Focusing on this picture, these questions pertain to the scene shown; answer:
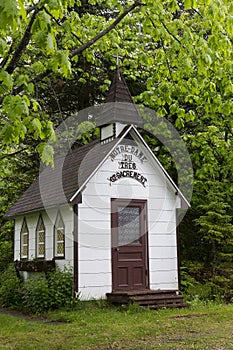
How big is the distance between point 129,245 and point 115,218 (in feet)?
2.84

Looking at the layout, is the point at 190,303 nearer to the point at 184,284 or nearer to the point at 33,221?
the point at 184,284

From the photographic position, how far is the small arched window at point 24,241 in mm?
16000

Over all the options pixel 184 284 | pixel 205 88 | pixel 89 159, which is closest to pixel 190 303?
pixel 184 284

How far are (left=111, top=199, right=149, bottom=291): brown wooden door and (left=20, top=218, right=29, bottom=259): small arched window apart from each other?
4186 mm

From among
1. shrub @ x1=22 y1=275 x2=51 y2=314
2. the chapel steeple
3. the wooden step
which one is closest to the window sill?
shrub @ x1=22 y1=275 x2=51 y2=314

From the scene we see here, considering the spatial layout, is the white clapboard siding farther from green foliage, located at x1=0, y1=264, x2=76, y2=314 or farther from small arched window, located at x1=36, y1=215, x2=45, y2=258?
small arched window, located at x1=36, y1=215, x2=45, y2=258

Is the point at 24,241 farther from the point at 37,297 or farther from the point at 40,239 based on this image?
the point at 37,297

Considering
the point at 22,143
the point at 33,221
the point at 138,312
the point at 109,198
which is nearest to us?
the point at 138,312

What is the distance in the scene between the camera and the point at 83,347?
7855 millimetres

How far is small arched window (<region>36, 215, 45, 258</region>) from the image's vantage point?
14766 mm

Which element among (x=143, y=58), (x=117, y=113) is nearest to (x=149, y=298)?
(x=117, y=113)

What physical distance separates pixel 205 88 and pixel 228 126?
7.17 m

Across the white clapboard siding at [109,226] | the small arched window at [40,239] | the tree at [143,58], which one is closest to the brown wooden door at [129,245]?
the white clapboard siding at [109,226]

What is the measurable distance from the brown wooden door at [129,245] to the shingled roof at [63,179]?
1.22 meters
